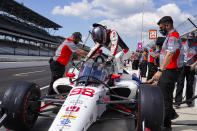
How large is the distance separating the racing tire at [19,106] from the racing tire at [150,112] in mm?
1666

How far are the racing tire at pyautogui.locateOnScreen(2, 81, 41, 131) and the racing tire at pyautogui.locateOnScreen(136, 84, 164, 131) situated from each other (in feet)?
5.47

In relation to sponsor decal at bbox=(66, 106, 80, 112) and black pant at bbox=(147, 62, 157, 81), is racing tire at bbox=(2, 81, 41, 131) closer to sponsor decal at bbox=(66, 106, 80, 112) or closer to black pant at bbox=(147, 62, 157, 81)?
sponsor decal at bbox=(66, 106, 80, 112)

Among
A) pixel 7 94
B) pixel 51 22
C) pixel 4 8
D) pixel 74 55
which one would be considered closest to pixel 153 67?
pixel 74 55

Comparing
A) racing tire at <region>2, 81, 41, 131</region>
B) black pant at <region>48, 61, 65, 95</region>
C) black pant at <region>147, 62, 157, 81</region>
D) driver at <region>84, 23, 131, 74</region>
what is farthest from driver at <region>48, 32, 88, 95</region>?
black pant at <region>147, 62, 157, 81</region>

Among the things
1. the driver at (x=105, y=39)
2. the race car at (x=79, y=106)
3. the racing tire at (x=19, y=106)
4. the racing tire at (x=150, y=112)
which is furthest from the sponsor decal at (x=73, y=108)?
the driver at (x=105, y=39)

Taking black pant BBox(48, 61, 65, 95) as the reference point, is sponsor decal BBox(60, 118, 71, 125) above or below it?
below

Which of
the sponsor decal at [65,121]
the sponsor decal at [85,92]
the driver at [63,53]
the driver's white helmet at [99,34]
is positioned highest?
the driver's white helmet at [99,34]

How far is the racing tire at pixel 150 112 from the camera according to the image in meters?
2.50

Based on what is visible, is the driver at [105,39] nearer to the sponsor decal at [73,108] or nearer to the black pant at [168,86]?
the black pant at [168,86]

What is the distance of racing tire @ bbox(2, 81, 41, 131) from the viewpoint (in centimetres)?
269

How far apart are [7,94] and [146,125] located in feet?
6.70

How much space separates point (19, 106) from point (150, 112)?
6.02 feet

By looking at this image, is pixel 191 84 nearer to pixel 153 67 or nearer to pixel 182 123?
pixel 182 123

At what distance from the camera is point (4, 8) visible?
1368 inches
